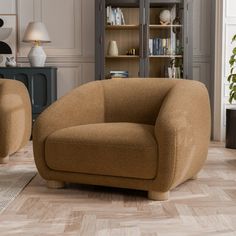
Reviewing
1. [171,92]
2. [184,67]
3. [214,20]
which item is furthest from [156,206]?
[214,20]

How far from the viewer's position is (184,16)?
17.0ft

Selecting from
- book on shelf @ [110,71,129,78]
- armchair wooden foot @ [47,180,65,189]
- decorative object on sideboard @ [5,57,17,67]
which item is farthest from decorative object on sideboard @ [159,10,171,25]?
armchair wooden foot @ [47,180,65,189]

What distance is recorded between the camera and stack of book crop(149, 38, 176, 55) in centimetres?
517

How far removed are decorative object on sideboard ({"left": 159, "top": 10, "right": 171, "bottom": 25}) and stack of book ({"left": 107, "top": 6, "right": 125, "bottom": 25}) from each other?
1.32 feet

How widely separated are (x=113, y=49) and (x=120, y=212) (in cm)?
300

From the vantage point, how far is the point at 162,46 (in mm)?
5188

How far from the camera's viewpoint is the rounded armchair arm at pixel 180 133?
2.62 m

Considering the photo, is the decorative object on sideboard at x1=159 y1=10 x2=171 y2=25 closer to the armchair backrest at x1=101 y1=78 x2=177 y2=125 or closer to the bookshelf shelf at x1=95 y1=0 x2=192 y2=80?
the bookshelf shelf at x1=95 y1=0 x2=192 y2=80

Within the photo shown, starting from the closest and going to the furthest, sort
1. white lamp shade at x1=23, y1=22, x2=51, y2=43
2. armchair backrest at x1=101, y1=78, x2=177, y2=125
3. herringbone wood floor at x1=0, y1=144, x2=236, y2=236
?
herringbone wood floor at x1=0, y1=144, x2=236, y2=236 → armchair backrest at x1=101, y1=78, x2=177, y2=125 → white lamp shade at x1=23, y1=22, x2=51, y2=43

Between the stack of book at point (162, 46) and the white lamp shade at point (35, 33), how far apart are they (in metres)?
1.12

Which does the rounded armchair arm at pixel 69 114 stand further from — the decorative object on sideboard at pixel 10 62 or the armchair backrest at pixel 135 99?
the decorative object on sideboard at pixel 10 62

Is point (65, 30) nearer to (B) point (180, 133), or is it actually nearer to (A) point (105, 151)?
(A) point (105, 151)

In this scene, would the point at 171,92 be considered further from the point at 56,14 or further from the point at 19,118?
the point at 56,14

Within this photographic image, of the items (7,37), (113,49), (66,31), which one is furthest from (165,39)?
(7,37)
